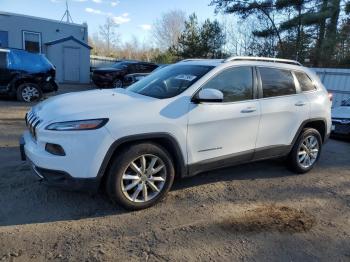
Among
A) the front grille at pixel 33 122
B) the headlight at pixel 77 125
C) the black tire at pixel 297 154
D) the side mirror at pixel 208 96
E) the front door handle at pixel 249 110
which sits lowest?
the black tire at pixel 297 154

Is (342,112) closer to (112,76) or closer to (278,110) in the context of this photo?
(278,110)

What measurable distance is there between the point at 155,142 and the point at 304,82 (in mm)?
2873

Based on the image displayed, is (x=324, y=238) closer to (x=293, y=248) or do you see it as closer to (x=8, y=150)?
(x=293, y=248)

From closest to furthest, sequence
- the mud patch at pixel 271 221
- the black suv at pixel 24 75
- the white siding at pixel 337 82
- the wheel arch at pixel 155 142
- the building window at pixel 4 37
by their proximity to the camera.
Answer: the wheel arch at pixel 155 142 < the mud patch at pixel 271 221 < the black suv at pixel 24 75 < the white siding at pixel 337 82 < the building window at pixel 4 37

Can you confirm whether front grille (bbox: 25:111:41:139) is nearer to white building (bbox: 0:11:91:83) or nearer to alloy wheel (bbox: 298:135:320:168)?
alloy wheel (bbox: 298:135:320:168)

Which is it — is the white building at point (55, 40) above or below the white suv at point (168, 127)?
above

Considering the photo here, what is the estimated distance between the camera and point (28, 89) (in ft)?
39.7

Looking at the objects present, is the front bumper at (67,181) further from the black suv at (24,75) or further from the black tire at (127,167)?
the black suv at (24,75)

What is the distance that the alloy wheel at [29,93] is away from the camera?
12016 millimetres

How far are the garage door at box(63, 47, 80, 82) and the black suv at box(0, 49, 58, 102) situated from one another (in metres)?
9.43

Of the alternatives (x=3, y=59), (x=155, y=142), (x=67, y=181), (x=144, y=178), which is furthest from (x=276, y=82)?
(x=3, y=59)

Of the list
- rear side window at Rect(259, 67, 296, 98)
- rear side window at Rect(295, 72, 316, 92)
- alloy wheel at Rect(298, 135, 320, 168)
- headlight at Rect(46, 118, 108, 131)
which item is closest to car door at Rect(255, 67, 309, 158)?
rear side window at Rect(259, 67, 296, 98)

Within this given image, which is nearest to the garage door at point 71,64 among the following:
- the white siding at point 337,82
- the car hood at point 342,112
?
the white siding at point 337,82

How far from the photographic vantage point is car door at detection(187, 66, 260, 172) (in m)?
4.34
